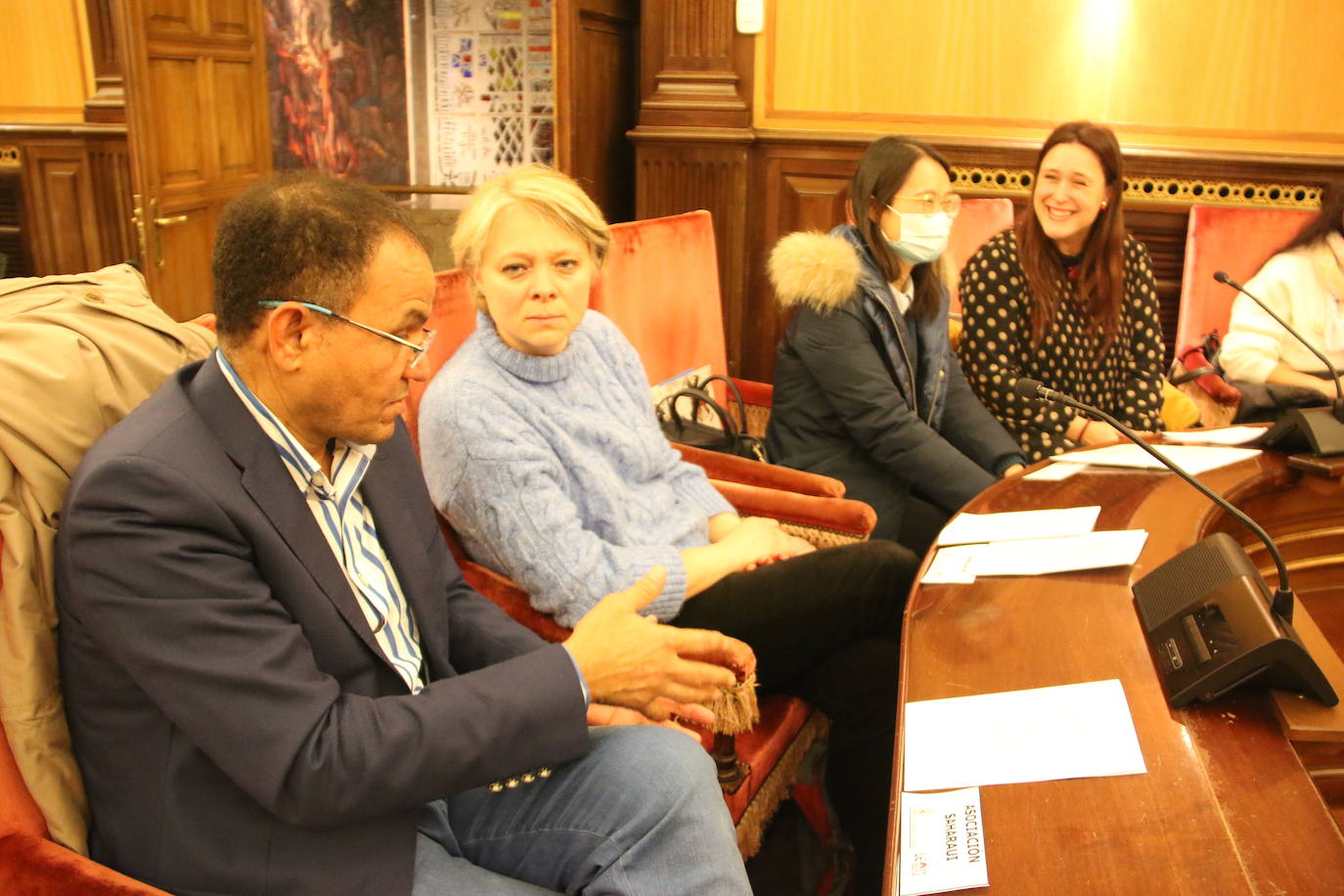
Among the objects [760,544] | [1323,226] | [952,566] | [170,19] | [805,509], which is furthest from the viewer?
[170,19]

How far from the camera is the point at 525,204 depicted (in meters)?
1.88

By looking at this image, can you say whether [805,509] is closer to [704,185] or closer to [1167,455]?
[1167,455]

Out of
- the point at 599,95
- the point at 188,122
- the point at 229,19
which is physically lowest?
the point at 188,122

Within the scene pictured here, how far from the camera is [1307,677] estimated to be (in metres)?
1.12

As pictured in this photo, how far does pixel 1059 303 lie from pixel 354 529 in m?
2.02

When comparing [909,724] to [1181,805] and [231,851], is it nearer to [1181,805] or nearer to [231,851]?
[1181,805]

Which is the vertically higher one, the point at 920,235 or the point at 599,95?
the point at 599,95

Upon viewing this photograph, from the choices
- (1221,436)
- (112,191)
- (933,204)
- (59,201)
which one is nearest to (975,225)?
(933,204)

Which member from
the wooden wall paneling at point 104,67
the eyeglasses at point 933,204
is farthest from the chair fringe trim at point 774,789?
the wooden wall paneling at point 104,67

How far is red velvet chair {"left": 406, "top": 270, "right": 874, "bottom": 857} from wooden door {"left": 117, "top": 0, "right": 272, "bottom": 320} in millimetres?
1751

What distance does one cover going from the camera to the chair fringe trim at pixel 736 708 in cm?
154

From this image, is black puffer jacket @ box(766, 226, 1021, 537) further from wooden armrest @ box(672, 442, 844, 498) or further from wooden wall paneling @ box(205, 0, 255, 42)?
wooden wall paneling @ box(205, 0, 255, 42)

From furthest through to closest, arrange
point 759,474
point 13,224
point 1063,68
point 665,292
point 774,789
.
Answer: point 13,224
point 1063,68
point 665,292
point 759,474
point 774,789

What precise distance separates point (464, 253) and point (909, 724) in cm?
117
